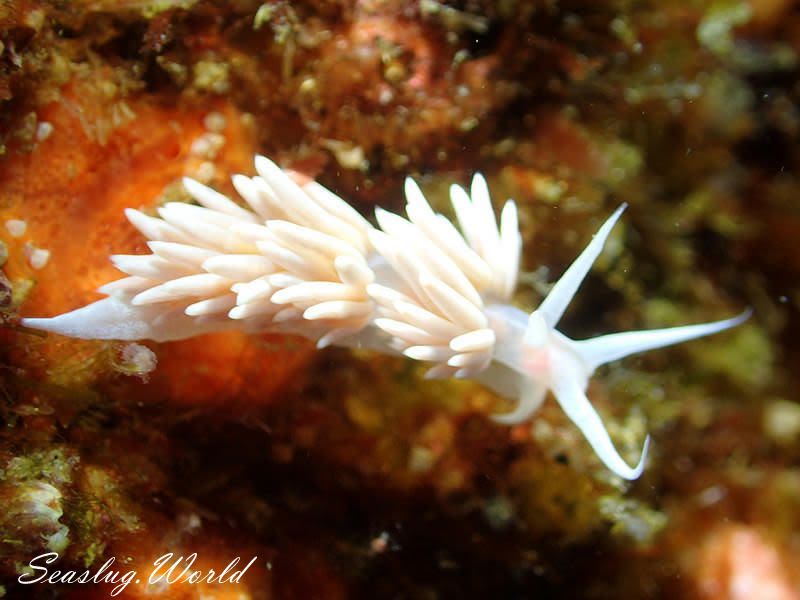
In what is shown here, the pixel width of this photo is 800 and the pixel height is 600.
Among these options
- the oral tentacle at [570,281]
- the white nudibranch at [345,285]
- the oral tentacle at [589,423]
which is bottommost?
the oral tentacle at [589,423]

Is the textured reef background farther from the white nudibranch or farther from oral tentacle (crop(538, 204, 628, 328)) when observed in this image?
oral tentacle (crop(538, 204, 628, 328))

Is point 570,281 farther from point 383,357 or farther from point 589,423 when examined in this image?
point 383,357

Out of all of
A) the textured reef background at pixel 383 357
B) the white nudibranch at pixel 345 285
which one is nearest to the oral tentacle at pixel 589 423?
the white nudibranch at pixel 345 285

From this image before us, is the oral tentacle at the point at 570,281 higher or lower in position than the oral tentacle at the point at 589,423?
higher

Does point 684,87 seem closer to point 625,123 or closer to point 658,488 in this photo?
point 625,123

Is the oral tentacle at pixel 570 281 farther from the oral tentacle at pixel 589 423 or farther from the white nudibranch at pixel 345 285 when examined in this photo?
the oral tentacle at pixel 589 423

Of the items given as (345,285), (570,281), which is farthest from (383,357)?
(570,281)
